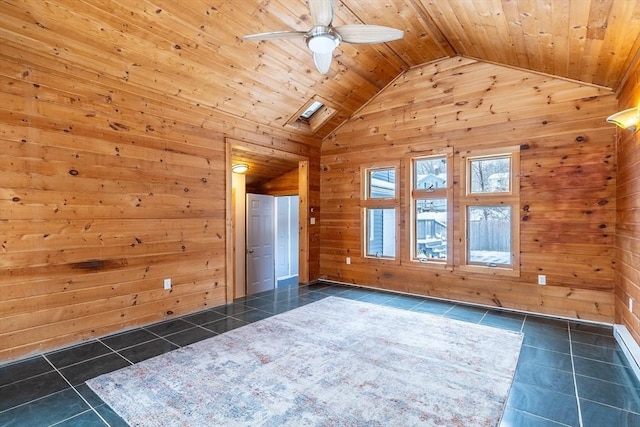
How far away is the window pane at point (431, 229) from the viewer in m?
5.07

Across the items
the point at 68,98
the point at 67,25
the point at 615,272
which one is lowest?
the point at 615,272

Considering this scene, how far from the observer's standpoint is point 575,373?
2.70 m

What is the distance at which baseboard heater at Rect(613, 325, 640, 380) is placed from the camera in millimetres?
2713

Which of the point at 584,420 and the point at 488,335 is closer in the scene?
the point at 584,420

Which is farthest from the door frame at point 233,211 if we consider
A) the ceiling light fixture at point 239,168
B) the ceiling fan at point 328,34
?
the ceiling fan at point 328,34

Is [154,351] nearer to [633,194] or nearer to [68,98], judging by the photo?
[68,98]

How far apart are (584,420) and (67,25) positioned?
4.88 m

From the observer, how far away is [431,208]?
Result: 5.21m

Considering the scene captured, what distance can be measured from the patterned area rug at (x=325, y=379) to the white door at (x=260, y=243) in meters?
2.41

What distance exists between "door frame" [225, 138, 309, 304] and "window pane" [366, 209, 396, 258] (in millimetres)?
1166

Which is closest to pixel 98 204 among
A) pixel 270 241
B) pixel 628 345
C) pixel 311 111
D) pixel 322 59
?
pixel 322 59

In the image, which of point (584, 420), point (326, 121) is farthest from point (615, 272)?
point (326, 121)

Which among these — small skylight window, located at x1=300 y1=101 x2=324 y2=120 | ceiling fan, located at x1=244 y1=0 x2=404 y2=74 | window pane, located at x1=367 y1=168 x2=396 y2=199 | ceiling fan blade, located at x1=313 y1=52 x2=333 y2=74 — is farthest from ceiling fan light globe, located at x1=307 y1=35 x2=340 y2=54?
window pane, located at x1=367 y1=168 x2=396 y2=199

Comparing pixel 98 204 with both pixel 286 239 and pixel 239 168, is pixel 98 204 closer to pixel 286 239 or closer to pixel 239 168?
pixel 239 168
